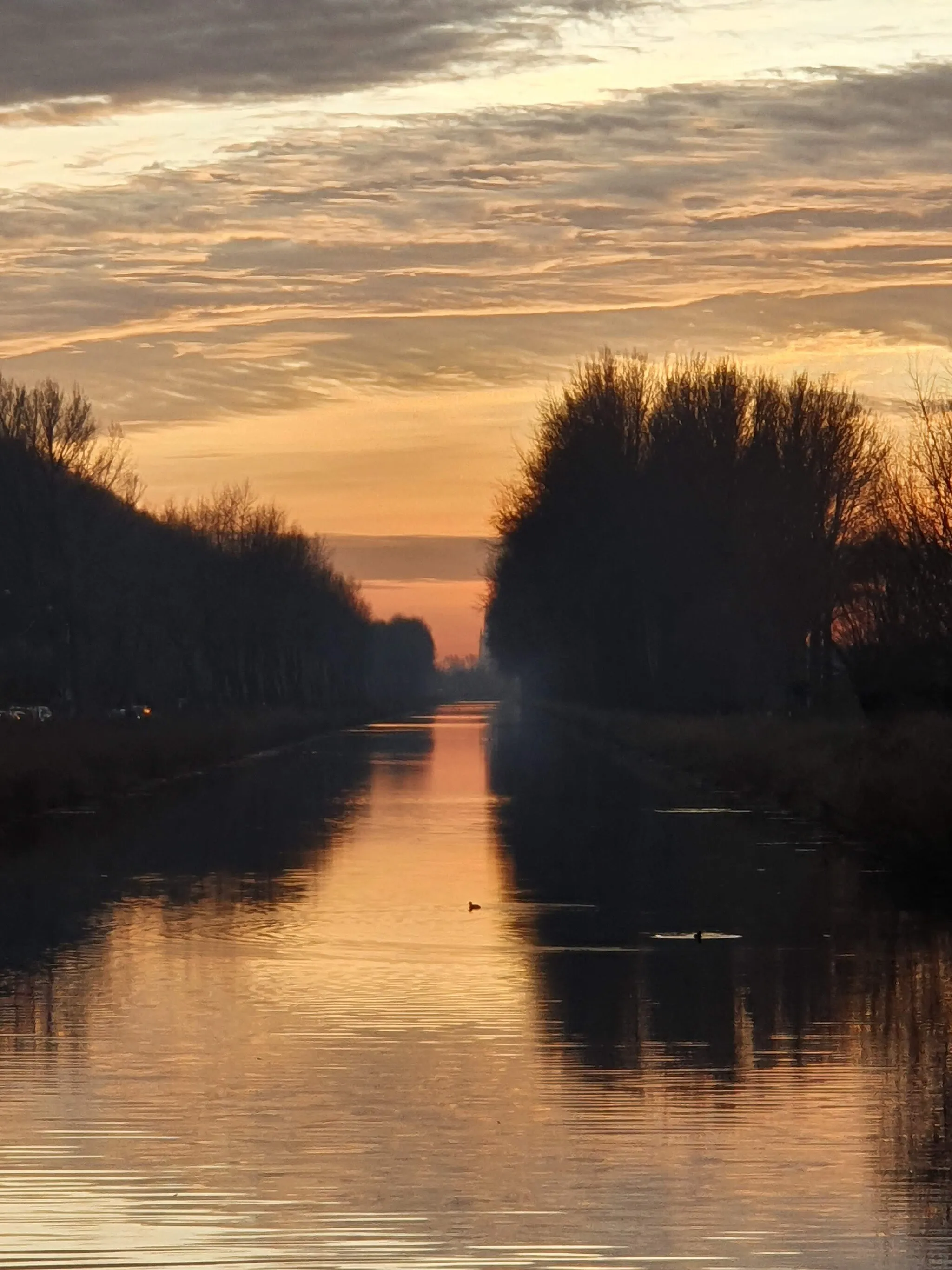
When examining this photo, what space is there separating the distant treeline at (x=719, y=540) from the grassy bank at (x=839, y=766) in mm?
2181

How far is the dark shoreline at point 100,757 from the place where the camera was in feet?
122

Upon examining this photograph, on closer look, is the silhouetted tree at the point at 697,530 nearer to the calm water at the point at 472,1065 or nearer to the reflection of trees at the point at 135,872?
the reflection of trees at the point at 135,872

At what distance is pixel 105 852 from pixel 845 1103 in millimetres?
18689

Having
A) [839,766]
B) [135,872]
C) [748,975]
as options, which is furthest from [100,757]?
[748,975]

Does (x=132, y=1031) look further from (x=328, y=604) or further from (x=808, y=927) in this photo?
(x=328, y=604)

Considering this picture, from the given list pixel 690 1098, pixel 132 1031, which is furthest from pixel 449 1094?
pixel 132 1031

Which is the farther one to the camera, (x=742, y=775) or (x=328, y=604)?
(x=328, y=604)

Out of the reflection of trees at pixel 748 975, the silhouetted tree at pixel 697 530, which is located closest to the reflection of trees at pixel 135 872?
the reflection of trees at pixel 748 975

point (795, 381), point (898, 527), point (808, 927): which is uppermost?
point (795, 381)

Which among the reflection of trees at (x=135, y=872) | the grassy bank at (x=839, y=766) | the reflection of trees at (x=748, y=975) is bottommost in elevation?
the reflection of trees at (x=748, y=975)

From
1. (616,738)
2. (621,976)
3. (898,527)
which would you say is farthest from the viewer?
(616,738)

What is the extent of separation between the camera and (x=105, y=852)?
2869 cm

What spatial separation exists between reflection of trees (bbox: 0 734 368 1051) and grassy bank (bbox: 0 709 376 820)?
1209 millimetres

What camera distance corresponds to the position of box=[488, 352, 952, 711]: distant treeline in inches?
1997
